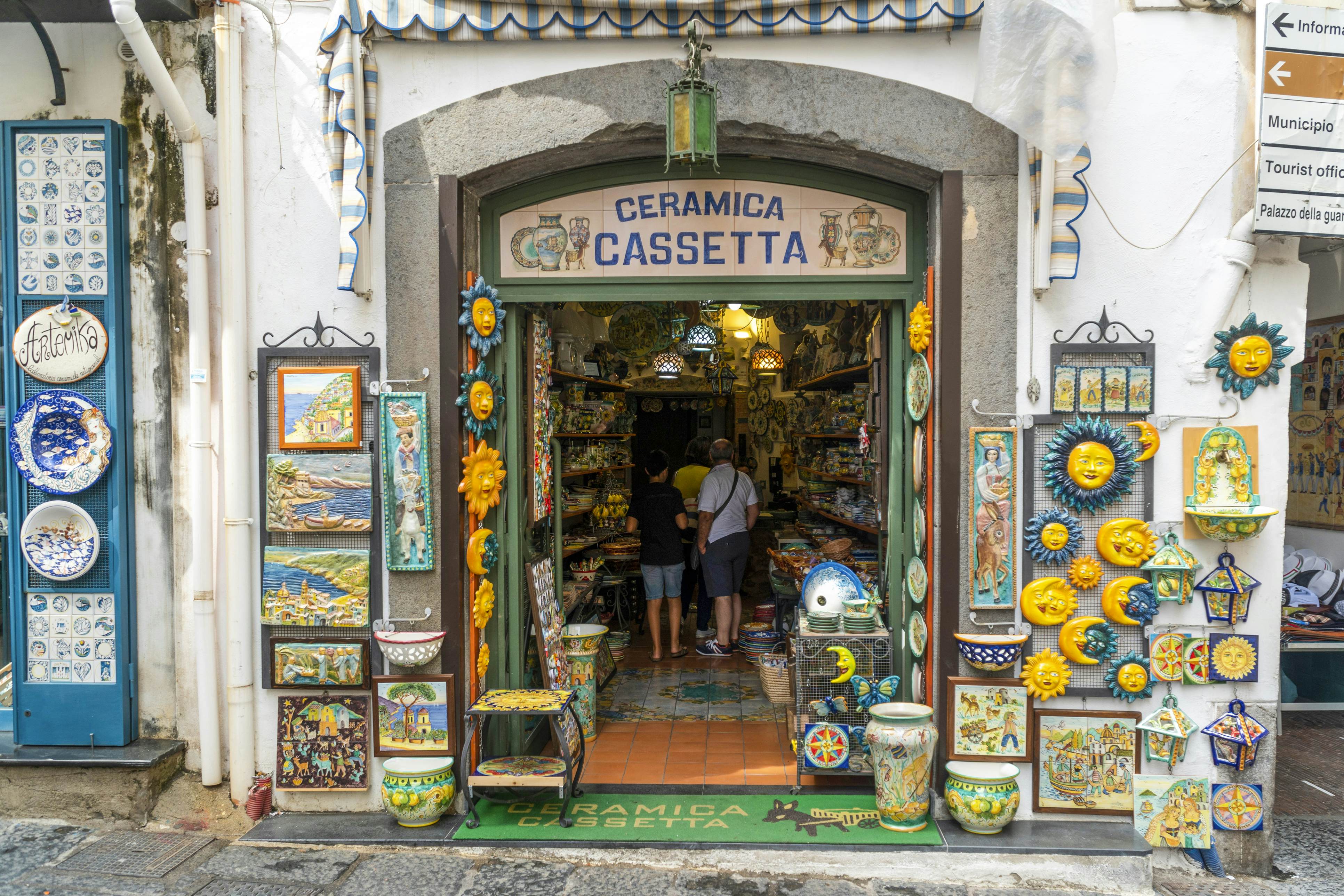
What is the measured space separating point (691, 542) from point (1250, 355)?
234 inches

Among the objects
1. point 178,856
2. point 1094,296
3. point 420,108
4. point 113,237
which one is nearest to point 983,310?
point 1094,296

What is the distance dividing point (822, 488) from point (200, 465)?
5805 millimetres

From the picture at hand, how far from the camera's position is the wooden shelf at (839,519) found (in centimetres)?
655

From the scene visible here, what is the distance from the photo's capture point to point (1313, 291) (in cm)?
677

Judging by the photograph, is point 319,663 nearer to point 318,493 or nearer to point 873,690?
point 318,493

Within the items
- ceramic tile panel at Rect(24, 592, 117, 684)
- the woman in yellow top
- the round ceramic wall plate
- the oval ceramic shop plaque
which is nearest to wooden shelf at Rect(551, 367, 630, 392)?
the woman in yellow top

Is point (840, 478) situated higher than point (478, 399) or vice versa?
point (478, 399)

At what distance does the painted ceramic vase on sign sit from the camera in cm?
401

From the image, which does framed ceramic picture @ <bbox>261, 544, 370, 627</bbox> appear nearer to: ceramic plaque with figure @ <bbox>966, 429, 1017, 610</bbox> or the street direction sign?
ceramic plaque with figure @ <bbox>966, 429, 1017, 610</bbox>

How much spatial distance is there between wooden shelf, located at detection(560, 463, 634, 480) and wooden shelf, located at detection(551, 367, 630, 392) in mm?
822

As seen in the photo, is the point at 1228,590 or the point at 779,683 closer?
the point at 1228,590

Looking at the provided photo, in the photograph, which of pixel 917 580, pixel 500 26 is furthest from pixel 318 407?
pixel 917 580

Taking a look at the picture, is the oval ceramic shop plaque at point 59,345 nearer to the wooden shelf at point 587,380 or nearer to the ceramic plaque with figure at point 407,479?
the ceramic plaque with figure at point 407,479

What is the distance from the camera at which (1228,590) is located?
4.10 meters
